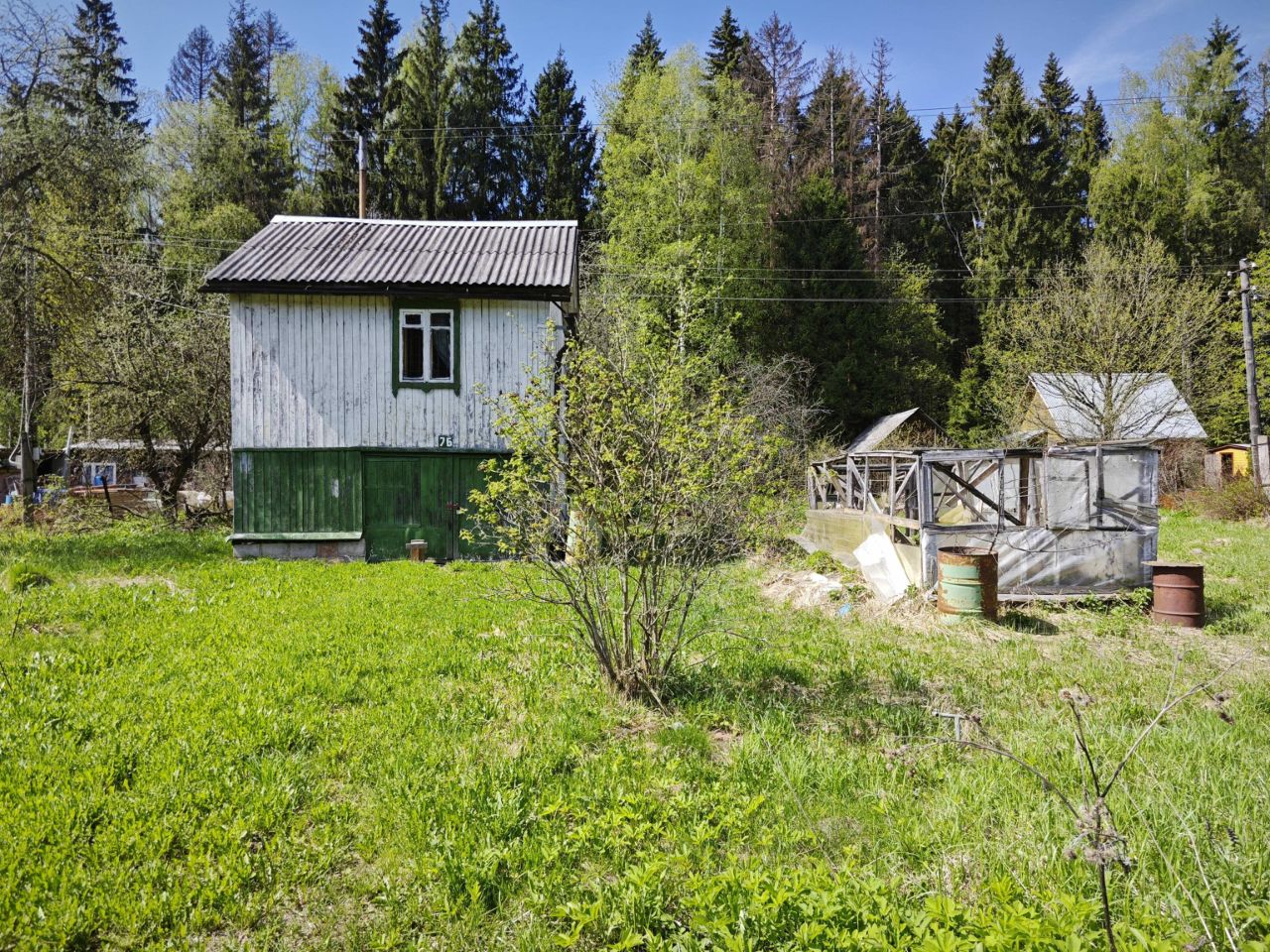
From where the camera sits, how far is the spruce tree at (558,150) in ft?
105

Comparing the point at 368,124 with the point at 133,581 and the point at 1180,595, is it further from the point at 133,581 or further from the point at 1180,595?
the point at 1180,595

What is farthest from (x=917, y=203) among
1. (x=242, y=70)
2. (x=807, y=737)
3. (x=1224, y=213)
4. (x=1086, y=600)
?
(x=807, y=737)

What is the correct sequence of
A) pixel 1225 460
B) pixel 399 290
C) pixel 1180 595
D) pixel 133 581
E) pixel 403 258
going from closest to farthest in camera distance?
pixel 1180 595 < pixel 133 581 < pixel 399 290 < pixel 403 258 < pixel 1225 460

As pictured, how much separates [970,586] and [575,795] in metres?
6.45

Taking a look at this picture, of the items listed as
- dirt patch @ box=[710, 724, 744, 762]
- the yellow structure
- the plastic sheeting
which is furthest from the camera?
the yellow structure

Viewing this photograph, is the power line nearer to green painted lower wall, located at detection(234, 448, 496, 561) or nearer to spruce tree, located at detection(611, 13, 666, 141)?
spruce tree, located at detection(611, 13, 666, 141)

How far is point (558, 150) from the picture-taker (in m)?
32.1

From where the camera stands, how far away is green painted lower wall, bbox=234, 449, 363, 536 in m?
13.1

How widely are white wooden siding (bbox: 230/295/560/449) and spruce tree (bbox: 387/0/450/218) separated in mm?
19922

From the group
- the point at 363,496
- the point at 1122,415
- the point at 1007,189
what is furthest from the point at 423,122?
the point at 1122,415

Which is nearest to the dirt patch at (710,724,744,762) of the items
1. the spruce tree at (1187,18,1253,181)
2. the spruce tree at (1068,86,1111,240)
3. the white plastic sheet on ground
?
the white plastic sheet on ground

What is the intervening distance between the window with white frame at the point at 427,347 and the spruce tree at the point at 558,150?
1993 centimetres

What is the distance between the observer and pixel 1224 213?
105 ft

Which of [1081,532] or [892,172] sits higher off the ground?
[892,172]
